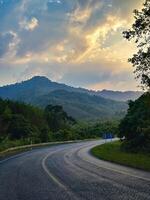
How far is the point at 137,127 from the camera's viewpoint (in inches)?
1839

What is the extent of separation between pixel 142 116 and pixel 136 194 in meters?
34.3

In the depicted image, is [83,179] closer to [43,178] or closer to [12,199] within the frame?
[43,178]

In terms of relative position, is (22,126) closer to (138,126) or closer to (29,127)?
(29,127)

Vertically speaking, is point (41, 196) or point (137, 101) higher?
point (137, 101)

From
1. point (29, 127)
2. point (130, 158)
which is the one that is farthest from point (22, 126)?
point (130, 158)

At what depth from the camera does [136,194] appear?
14102 millimetres

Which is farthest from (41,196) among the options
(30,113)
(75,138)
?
(30,113)

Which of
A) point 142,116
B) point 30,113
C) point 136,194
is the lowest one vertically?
point 136,194

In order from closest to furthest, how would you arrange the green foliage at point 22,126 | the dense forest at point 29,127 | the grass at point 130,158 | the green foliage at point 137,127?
the grass at point 130,158 → the green foliage at point 137,127 → the dense forest at point 29,127 → the green foliage at point 22,126

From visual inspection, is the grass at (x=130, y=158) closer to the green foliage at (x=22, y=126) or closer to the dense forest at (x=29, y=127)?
the dense forest at (x=29, y=127)

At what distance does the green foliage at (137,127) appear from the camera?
4488 cm

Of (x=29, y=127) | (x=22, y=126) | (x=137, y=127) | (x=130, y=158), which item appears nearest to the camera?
(x=130, y=158)

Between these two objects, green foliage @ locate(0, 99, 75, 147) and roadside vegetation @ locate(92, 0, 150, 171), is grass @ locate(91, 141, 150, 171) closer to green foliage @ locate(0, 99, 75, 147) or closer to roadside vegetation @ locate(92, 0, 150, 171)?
roadside vegetation @ locate(92, 0, 150, 171)

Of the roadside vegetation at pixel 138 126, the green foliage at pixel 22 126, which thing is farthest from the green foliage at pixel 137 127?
the green foliage at pixel 22 126
